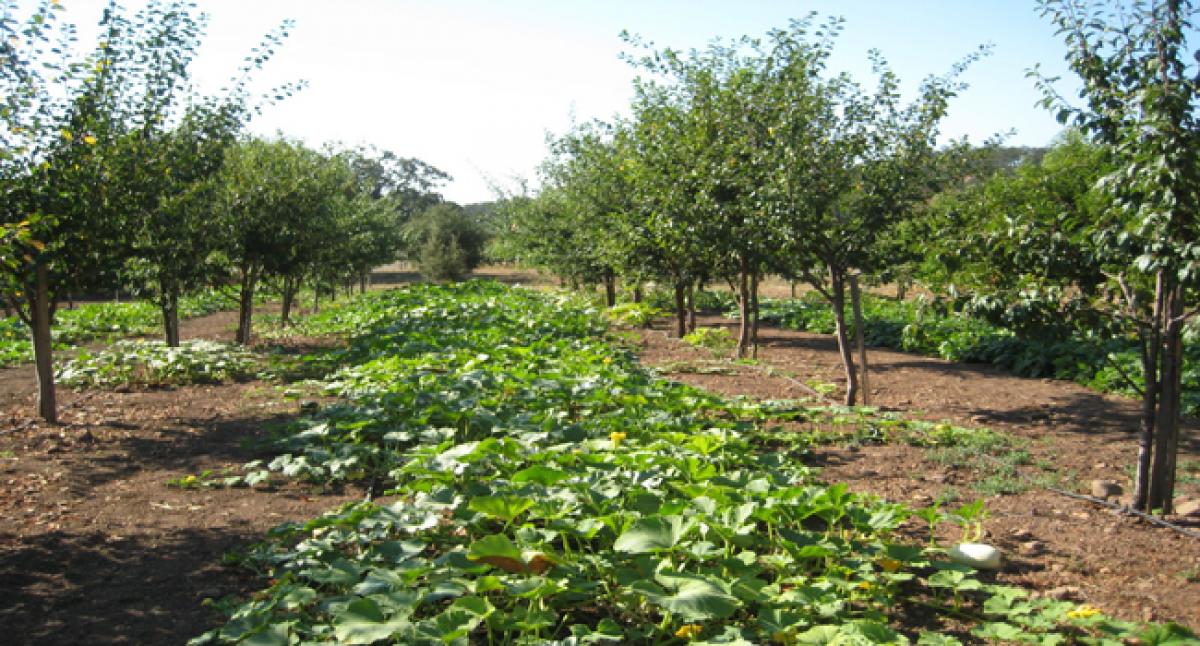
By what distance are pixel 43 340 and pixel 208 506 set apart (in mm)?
4202

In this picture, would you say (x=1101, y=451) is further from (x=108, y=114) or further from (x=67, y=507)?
(x=108, y=114)

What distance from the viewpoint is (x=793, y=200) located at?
27.5ft

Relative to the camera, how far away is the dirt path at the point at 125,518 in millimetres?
3670

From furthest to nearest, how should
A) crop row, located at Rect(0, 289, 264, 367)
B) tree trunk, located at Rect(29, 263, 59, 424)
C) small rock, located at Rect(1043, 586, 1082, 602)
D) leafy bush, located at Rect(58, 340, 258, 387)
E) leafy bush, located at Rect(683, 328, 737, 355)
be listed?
1. crop row, located at Rect(0, 289, 264, 367)
2. leafy bush, located at Rect(683, 328, 737, 355)
3. leafy bush, located at Rect(58, 340, 258, 387)
4. tree trunk, located at Rect(29, 263, 59, 424)
5. small rock, located at Rect(1043, 586, 1082, 602)

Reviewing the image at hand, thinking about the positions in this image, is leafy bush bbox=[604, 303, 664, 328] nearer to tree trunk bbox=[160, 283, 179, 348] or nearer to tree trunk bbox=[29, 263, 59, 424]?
tree trunk bbox=[160, 283, 179, 348]

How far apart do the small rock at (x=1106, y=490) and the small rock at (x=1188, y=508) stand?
35 centimetres

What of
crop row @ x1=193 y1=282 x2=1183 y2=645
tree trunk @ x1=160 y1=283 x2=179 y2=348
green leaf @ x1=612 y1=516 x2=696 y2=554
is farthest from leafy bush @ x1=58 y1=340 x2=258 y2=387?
green leaf @ x1=612 y1=516 x2=696 y2=554

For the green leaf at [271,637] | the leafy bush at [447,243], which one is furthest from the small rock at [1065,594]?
the leafy bush at [447,243]

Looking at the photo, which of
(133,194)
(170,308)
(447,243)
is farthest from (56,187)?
(447,243)

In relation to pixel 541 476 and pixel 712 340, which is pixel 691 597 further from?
pixel 712 340

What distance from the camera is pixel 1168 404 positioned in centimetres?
492

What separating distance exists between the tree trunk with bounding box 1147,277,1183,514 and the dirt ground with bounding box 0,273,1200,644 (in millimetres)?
356

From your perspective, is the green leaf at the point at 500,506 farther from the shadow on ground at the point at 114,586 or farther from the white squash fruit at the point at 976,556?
the white squash fruit at the point at 976,556

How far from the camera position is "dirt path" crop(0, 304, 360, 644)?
12.0ft
